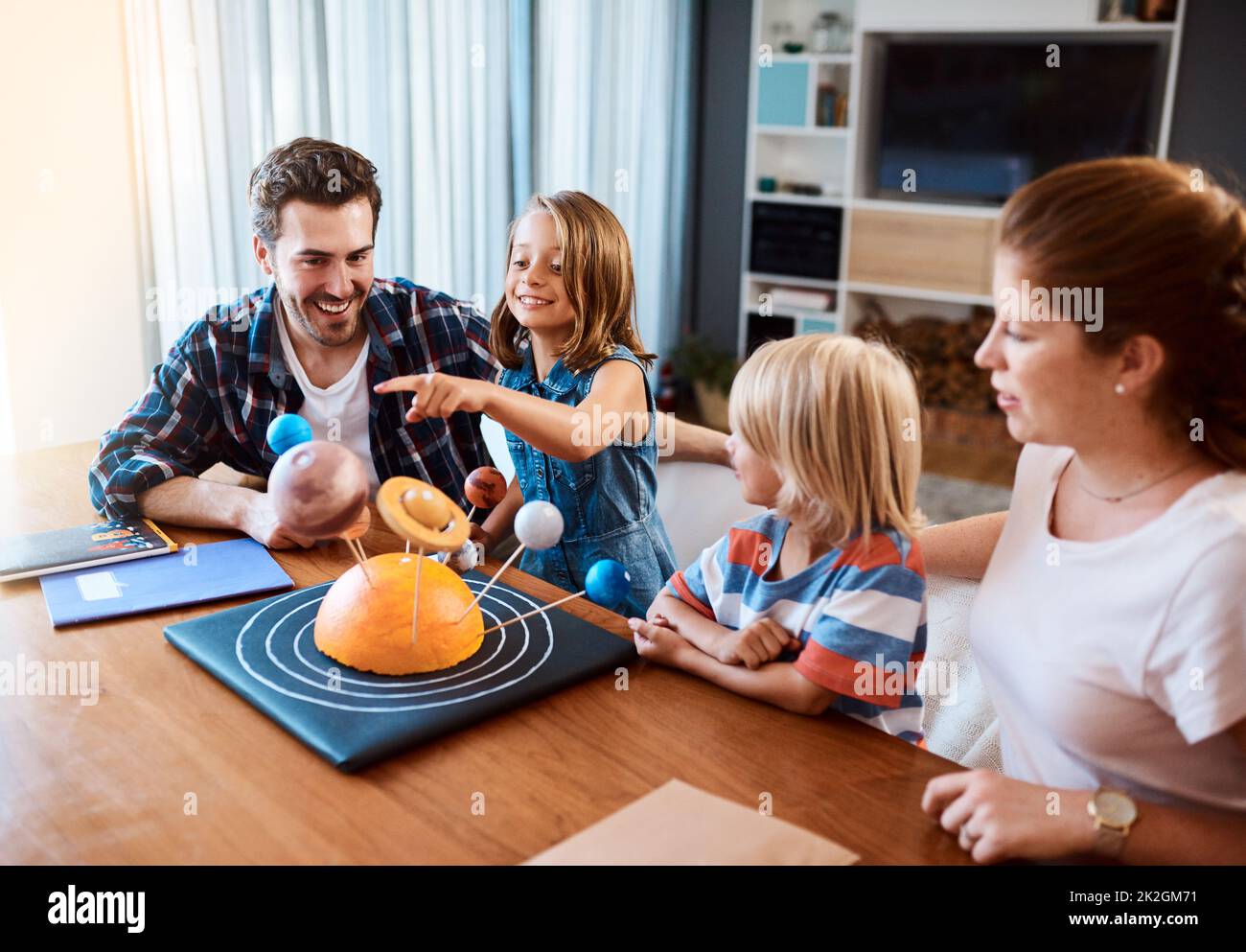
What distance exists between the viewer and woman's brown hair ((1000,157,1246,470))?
3.54 feet

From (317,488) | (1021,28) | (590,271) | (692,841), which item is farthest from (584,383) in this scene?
(1021,28)

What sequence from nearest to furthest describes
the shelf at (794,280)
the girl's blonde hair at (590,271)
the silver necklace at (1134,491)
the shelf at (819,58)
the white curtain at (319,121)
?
the silver necklace at (1134,491), the girl's blonde hair at (590,271), the white curtain at (319,121), the shelf at (819,58), the shelf at (794,280)

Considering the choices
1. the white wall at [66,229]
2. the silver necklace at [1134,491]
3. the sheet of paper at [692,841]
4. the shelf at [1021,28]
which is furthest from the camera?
the shelf at [1021,28]

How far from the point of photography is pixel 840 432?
1258mm

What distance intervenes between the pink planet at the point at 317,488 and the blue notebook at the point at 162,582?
0.40 meters

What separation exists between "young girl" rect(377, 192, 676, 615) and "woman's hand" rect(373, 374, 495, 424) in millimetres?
312

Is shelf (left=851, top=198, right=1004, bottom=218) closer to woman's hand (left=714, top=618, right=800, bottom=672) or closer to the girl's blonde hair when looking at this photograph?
the girl's blonde hair

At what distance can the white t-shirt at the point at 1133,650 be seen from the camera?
1062mm

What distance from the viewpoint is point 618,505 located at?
76.5 inches

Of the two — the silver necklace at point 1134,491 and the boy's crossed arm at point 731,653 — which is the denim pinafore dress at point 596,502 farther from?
the silver necklace at point 1134,491

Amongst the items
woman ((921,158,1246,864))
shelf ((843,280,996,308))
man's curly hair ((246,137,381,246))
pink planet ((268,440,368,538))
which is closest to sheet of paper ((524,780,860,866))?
woman ((921,158,1246,864))

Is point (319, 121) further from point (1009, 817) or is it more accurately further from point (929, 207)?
point (1009, 817)

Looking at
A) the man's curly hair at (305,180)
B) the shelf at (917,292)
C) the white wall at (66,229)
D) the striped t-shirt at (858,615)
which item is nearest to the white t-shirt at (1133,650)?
the striped t-shirt at (858,615)

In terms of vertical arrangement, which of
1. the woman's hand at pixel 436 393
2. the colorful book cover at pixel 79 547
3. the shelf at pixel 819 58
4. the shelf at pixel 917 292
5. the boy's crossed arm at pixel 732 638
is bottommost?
the shelf at pixel 917 292
